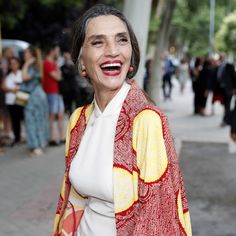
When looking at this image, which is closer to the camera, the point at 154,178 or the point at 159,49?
the point at 154,178

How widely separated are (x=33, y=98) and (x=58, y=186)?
2.36 metres

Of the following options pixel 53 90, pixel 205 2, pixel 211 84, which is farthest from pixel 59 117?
pixel 205 2

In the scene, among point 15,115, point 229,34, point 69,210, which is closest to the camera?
point 69,210

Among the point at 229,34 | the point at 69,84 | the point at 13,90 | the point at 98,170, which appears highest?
the point at 98,170

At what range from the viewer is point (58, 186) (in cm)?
685

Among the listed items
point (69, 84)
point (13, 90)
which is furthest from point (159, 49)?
point (13, 90)

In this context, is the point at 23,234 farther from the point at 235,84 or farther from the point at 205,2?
the point at 205,2

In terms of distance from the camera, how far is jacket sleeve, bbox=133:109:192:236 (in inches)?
73.8

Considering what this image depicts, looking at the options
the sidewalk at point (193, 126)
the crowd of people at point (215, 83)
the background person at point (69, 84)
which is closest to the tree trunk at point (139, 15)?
the sidewalk at point (193, 126)

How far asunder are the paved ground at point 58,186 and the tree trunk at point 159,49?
2805mm

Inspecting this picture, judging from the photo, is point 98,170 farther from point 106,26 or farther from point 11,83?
point 11,83

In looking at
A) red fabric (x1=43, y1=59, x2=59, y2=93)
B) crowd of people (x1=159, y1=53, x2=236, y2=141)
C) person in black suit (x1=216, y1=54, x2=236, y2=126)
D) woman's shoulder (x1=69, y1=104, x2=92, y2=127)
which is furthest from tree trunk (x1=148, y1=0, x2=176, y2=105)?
woman's shoulder (x1=69, y1=104, x2=92, y2=127)

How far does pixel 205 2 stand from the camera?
1909 centimetres

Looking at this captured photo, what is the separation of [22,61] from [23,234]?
470 centimetres
